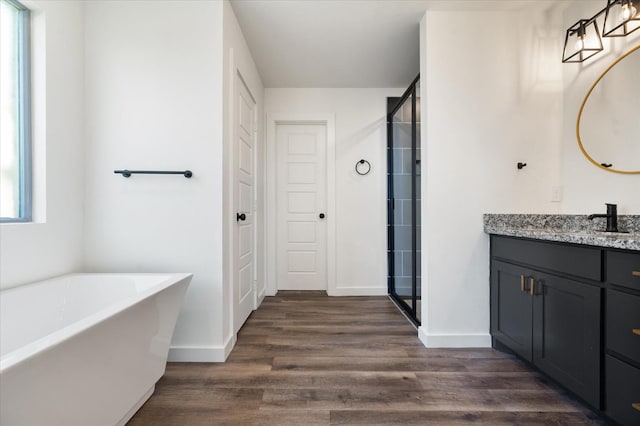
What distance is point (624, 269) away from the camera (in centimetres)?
125

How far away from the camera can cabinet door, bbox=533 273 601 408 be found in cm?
138

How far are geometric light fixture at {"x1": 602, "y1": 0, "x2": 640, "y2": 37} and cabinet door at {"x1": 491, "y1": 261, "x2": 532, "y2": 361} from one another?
147cm

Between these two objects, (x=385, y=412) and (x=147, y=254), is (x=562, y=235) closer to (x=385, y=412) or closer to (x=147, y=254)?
(x=385, y=412)

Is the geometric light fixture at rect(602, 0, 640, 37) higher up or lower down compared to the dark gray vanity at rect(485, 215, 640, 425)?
higher up

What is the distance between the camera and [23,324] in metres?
1.48

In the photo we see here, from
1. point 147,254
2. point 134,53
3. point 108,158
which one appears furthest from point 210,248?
point 134,53

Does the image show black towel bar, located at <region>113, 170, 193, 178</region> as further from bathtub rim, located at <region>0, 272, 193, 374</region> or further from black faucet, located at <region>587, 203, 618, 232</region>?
black faucet, located at <region>587, 203, 618, 232</region>

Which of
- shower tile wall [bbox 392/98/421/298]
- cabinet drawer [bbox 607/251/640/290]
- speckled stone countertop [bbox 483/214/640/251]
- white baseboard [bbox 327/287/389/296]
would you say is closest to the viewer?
cabinet drawer [bbox 607/251/640/290]

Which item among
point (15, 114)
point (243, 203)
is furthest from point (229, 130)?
point (15, 114)

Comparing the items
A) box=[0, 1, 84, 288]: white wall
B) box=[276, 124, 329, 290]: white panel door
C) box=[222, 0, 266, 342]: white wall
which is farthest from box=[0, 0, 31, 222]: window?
box=[276, 124, 329, 290]: white panel door

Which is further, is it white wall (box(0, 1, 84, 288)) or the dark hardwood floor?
white wall (box(0, 1, 84, 288))

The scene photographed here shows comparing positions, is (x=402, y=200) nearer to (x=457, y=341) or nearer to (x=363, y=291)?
(x=363, y=291)

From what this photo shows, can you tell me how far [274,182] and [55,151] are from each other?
213 cm

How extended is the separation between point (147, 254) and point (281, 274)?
1.93m
